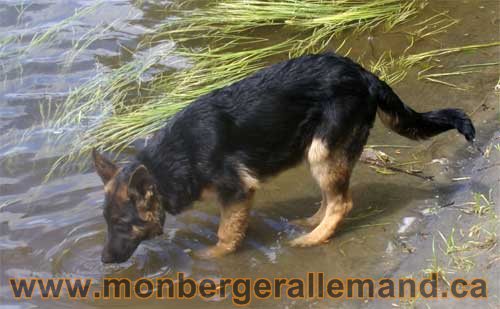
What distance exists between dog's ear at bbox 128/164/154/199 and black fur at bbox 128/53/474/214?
0.15 meters

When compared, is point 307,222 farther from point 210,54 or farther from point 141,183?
point 210,54

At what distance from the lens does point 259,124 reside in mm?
5375

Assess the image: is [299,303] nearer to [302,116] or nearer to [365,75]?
[302,116]

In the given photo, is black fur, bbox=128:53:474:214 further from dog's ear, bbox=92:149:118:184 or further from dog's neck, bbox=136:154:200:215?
dog's ear, bbox=92:149:118:184

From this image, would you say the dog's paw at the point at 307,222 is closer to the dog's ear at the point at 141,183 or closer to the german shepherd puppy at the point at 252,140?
the german shepherd puppy at the point at 252,140

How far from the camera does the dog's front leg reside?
5.45 metres

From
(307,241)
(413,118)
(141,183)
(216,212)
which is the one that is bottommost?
(216,212)

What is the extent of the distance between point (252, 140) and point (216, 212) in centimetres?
92

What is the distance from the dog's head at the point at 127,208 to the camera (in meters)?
5.09

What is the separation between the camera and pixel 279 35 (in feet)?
27.3

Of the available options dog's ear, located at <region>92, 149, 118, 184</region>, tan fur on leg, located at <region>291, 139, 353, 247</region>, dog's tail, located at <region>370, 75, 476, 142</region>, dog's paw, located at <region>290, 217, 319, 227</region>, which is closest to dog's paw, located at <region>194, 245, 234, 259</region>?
tan fur on leg, located at <region>291, 139, 353, 247</region>

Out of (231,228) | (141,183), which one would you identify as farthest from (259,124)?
(141,183)

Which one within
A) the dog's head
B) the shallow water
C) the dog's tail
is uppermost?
the dog's tail

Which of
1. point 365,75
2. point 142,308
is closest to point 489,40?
point 365,75
